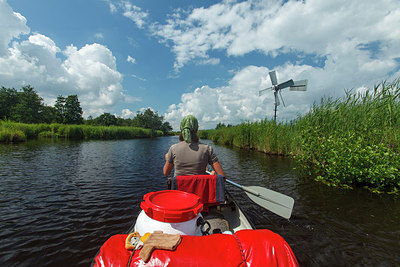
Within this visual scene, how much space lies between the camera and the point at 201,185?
9.80 ft

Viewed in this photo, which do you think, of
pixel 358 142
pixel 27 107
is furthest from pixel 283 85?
pixel 27 107

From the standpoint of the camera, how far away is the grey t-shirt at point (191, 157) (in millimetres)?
3252

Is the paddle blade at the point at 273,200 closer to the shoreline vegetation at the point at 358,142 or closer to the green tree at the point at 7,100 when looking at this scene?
the shoreline vegetation at the point at 358,142

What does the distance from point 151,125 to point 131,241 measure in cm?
9993

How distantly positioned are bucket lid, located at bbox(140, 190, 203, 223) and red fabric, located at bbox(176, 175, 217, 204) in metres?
0.77

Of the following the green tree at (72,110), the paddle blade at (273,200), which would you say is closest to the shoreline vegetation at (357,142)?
the paddle blade at (273,200)

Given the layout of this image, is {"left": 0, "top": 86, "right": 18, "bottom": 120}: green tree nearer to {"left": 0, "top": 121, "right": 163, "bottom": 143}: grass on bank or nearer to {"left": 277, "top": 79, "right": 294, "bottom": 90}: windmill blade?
{"left": 0, "top": 121, "right": 163, "bottom": 143}: grass on bank

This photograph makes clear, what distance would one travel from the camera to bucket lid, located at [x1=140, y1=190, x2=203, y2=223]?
1.80 m

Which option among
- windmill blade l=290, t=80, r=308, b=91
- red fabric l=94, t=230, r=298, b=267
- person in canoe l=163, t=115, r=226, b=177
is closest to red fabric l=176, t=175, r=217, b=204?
person in canoe l=163, t=115, r=226, b=177

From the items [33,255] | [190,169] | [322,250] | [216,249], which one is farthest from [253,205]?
[33,255]

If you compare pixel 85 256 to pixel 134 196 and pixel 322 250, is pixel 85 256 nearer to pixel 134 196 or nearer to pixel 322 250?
pixel 134 196

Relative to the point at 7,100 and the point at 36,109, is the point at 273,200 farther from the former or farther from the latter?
the point at 7,100

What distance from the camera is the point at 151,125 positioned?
3851 inches

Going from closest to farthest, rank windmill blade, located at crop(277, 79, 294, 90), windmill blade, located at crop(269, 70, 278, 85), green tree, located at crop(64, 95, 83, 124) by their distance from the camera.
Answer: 1. windmill blade, located at crop(277, 79, 294, 90)
2. windmill blade, located at crop(269, 70, 278, 85)
3. green tree, located at crop(64, 95, 83, 124)
